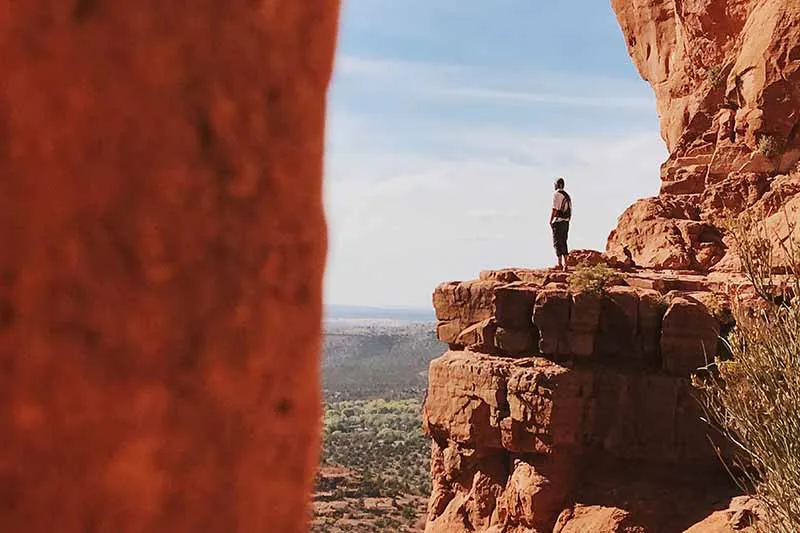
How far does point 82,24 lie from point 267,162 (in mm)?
468

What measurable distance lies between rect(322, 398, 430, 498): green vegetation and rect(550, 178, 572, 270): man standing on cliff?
18.6m

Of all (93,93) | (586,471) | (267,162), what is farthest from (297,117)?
(586,471)

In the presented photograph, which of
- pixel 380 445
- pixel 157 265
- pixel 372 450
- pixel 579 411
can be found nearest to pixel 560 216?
pixel 579 411

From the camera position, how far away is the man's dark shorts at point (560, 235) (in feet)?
51.6

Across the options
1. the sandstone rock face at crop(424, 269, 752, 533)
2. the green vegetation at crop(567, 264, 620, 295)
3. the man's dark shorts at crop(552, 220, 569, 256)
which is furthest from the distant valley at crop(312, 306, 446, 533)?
the man's dark shorts at crop(552, 220, 569, 256)

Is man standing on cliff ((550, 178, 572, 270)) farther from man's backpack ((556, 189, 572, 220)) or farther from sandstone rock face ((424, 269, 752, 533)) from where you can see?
sandstone rock face ((424, 269, 752, 533))

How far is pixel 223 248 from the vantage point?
1695 millimetres

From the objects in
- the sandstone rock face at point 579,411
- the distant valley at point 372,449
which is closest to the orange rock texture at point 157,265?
the distant valley at point 372,449

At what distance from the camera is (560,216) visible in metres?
15.5

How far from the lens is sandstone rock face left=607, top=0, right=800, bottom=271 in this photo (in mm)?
17719

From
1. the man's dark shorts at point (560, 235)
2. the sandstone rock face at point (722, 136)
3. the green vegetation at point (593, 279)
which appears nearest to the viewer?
the green vegetation at point (593, 279)

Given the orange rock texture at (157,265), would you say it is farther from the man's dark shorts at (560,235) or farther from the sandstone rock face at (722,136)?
the sandstone rock face at (722,136)

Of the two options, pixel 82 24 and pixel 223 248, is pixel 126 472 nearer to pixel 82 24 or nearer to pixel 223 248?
pixel 223 248

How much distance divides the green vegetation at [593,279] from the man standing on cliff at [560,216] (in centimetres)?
83
